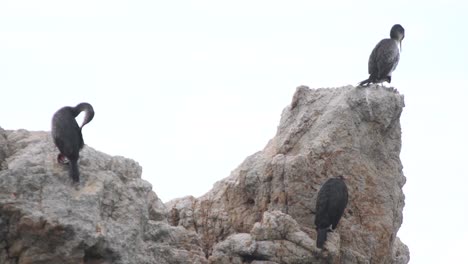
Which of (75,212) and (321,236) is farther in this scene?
(321,236)

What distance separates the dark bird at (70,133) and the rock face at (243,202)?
0.23 m

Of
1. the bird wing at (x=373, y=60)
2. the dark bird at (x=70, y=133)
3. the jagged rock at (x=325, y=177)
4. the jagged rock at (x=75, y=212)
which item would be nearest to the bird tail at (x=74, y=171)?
the dark bird at (x=70, y=133)

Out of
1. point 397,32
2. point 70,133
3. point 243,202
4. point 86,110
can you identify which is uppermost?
point 397,32

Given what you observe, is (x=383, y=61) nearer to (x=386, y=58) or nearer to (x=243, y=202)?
(x=386, y=58)

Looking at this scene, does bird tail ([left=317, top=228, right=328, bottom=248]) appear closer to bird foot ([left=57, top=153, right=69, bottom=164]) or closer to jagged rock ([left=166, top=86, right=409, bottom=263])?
jagged rock ([left=166, top=86, right=409, bottom=263])

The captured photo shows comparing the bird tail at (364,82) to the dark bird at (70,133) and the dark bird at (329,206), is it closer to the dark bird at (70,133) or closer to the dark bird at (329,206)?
the dark bird at (329,206)

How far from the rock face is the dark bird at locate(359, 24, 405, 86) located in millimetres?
1086

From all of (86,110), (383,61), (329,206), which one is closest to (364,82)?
(383,61)

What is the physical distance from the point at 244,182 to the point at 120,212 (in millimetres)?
5748

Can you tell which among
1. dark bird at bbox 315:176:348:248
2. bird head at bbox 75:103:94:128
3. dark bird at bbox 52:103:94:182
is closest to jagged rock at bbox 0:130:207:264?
dark bird at bbox 52:103:94:182

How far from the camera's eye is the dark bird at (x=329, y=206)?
26172 millimetres

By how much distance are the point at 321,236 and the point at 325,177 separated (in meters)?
2.15

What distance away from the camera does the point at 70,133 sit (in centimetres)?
2366

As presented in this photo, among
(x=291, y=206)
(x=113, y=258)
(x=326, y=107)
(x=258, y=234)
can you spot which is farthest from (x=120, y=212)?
(x=326, y=107)
